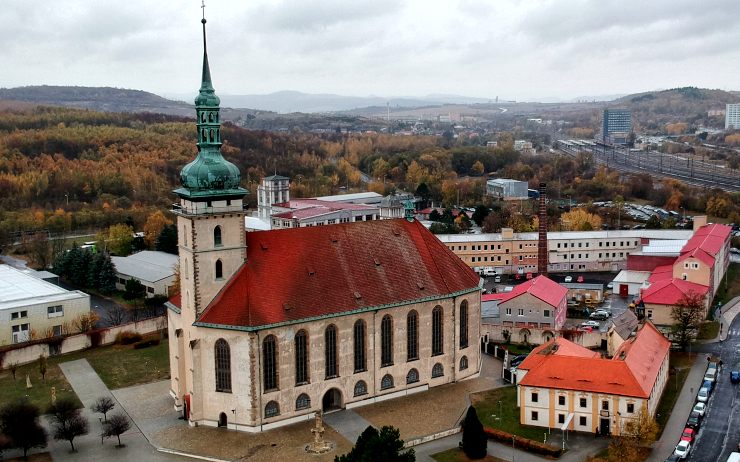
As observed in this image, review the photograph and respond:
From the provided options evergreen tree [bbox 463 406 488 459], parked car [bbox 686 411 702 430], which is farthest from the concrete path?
parked car [bbox 686 411 702 430]

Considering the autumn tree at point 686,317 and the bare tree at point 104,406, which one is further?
the autumn tree at point 686,317

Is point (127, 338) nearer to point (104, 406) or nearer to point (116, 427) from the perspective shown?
point (104, 406)

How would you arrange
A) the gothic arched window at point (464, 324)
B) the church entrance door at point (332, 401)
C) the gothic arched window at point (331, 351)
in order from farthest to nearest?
the gothic arched window at point (464, 324) → the church entrance door at point (332, 401) → the gothic arched window at point (331, 351)

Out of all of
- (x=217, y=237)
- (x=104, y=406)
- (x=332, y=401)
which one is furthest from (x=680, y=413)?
(x=104, y=406)

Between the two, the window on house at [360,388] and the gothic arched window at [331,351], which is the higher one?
the gothic arched window at [331,351]

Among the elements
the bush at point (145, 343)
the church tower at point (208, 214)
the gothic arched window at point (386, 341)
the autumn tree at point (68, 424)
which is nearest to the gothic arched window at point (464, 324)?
the gothic arched window at point (386, 341)

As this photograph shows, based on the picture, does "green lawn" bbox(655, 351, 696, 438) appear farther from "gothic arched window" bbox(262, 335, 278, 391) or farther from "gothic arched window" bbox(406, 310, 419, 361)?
"gothic arched window" bbox(262, 335, 278, 391)

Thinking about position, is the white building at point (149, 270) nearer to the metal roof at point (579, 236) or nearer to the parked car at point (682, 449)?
the metal roof at point (579, 236)
